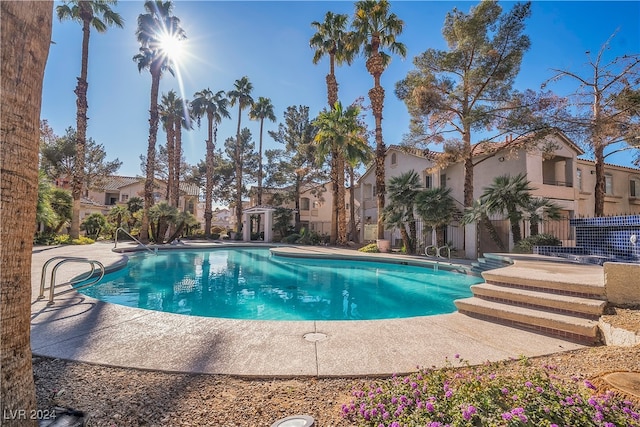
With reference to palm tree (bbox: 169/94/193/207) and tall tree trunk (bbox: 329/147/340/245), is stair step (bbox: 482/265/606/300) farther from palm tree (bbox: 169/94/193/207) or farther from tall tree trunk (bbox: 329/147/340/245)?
palm tree (bbox: 169/94/193/207)

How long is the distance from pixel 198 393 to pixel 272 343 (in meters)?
1.20

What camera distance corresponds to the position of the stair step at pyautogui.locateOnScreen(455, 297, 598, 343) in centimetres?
390

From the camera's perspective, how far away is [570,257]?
9992 millimetres

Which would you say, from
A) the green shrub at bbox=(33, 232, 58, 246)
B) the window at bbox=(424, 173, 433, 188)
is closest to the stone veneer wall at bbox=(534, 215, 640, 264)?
the window at bbox=(424, 173, 433, 188)

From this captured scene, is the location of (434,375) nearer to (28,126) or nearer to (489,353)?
(489,353)

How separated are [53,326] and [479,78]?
58.2 feet

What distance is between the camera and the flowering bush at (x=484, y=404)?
195 cm

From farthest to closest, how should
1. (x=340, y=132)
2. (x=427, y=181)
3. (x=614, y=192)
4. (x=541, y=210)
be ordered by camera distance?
(x=614, y=192) < (x=427, y=181) < (x=340, y=132) < (x=541, y=210)

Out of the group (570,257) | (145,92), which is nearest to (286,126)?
(145,92)

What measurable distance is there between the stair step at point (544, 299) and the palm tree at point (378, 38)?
12698mm

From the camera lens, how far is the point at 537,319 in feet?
14.3

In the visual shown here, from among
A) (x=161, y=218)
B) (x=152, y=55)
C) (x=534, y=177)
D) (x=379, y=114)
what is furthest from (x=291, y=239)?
(x=534, y=177)

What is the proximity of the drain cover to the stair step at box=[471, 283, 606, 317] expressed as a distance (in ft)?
11.1

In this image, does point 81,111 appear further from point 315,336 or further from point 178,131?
point 315,336
